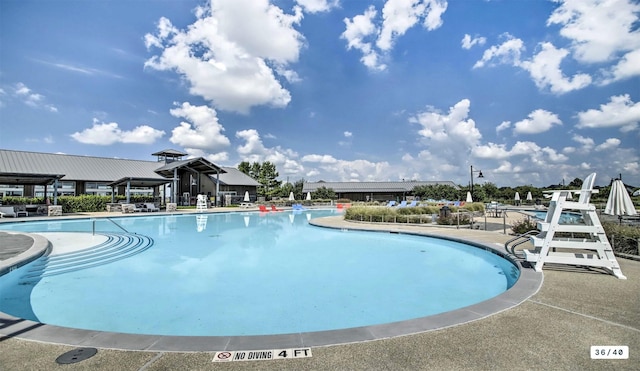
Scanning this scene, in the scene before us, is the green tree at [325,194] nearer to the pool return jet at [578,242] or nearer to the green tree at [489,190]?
the green tree at [489,190]

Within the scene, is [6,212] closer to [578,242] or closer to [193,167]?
A: [193,167]

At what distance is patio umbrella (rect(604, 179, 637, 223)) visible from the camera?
6721mm

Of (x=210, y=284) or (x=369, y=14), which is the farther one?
(x=369, y=14)

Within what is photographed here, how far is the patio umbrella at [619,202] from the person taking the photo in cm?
672

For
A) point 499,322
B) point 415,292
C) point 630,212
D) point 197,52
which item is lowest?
point 415,292

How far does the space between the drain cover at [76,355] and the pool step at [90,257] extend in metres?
5.74

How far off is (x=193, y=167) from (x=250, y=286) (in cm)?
2917

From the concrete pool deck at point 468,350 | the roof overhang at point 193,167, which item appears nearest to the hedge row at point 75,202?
the roof overhang at point 193,167

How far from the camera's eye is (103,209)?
2511cm

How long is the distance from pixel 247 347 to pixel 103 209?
27.9 metres

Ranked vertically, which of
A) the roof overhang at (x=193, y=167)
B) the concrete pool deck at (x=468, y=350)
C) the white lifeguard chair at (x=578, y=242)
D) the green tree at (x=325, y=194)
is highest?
the roof overhang at (x=193, y=167)

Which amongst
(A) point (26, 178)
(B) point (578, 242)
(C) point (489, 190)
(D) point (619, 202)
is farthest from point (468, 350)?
(C) point (489, 190)

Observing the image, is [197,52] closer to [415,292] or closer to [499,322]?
[415,292]

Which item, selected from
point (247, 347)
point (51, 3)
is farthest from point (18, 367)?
point (51, 3)
